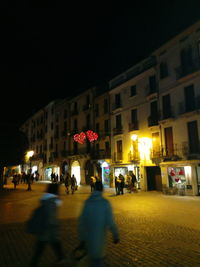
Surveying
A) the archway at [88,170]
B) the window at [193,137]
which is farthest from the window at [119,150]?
the window at [193,137]

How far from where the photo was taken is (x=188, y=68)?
2008cm

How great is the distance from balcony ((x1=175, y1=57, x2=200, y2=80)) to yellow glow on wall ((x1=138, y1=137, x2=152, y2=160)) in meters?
6.78

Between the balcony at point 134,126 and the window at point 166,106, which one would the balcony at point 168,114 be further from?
the balcony at point 134,126

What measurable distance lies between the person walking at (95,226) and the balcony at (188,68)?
61.0ft

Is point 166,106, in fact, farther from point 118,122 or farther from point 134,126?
point 118,122

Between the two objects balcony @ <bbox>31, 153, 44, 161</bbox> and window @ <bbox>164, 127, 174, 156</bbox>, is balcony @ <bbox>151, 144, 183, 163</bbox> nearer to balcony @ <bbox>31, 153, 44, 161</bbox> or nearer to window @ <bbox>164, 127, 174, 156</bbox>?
window @ <bbox>164, 127, 174, 156</bbox>

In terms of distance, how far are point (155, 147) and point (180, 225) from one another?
1465 centimetres

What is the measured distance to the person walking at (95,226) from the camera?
11.7ft

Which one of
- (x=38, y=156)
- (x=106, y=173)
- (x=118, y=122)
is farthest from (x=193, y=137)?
(x=38, y=156)

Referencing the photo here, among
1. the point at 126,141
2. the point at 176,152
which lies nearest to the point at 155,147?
the point at 176,152

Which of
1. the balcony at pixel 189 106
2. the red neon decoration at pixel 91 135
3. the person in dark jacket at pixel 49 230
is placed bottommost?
the person in dark jacket at pixel 49 230

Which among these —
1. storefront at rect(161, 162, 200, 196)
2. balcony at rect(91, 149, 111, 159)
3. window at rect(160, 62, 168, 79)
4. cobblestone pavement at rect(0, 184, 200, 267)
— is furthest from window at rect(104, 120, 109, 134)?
cobblestone pavement at rect(0, 184, 200, 267)

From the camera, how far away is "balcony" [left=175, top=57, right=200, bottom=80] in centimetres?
1941

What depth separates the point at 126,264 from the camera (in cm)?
521
